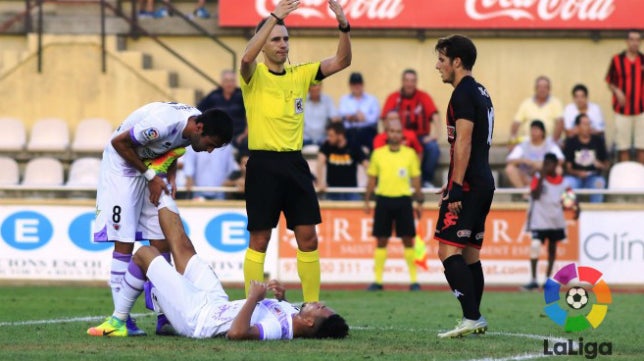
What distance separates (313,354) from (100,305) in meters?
6.41

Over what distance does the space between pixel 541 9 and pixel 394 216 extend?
6234mm

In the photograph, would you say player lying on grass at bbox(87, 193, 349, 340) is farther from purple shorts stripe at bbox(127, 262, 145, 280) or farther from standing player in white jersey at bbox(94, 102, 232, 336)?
standing player in white jersey at bbox(94, 102, 232, 336)

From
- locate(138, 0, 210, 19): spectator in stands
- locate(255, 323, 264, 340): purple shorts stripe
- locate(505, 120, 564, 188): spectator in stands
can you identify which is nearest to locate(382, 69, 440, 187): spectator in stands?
locate(505, 120, 564, 188): spectator in stands

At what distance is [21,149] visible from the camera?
22.6 meters

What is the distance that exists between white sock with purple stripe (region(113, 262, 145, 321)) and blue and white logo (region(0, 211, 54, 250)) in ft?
32.8

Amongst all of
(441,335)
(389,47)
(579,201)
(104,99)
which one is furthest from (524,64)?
(441,335)

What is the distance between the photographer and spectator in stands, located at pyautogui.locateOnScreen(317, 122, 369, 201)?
20.6m

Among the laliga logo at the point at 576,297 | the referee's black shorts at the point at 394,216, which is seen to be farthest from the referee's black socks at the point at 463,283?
the referee's black shorts at the point at 394,216

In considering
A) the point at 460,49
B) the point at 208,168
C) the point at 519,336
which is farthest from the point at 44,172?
the point at 460,49

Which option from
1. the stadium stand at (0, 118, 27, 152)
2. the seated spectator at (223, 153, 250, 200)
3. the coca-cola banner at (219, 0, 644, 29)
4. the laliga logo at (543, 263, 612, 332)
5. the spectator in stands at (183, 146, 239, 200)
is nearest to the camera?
the laliga logo at (543, 263, 612, 332)

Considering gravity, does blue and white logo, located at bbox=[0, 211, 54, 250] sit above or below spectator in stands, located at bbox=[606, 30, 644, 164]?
below

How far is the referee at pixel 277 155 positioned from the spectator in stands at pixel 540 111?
37.0 ft

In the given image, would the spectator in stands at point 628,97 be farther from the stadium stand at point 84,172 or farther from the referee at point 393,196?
the stadium stand at point 84,172

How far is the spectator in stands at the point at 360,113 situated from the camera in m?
21.6
